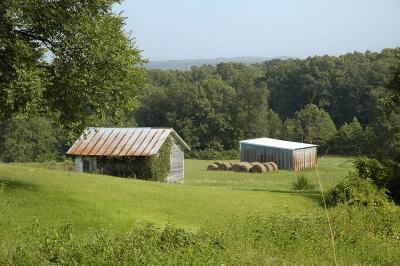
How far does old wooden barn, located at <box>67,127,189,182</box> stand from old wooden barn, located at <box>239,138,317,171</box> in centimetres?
2702

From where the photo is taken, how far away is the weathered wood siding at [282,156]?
70.8 m

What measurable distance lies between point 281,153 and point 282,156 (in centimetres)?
46

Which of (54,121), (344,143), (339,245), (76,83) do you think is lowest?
(344,143)

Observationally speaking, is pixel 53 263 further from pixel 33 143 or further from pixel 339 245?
pixel 33 143

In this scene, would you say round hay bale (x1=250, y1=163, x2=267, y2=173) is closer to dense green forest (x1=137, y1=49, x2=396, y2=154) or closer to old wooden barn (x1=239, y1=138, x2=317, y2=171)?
old wooden barn (x1=239, y1=138, x2=317, y2=171)

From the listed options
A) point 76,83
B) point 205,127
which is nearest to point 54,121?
point 76,83

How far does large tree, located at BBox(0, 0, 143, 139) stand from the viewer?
19.1 meters

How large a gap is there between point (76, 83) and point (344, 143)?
243 feet

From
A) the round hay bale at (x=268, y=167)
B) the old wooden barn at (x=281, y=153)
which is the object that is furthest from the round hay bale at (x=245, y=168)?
the old wooden barn at (x=281, y=153)

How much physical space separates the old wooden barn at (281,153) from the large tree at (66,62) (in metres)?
50.2

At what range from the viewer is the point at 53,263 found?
9594 millimetres

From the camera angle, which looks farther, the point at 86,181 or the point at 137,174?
the point at 137,174

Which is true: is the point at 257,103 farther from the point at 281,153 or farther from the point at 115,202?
the point at 115,202

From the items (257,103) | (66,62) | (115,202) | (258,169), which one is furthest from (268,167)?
(257,103)
